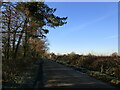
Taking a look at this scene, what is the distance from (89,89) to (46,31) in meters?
20.8

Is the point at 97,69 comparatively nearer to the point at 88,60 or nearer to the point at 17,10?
the point at 88,60

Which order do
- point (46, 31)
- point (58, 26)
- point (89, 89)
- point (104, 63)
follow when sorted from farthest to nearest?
point (46, 31)
point (58, 26)
point (104, 63)
point (89, 89)

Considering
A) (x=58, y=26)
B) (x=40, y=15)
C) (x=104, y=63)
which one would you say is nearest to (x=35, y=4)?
(x=40, y=15)

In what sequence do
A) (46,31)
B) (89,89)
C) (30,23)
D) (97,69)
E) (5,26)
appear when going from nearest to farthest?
(89,89) < (97,69) < (5,26) < (30,23) < (46,31)

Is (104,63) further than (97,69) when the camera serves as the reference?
No

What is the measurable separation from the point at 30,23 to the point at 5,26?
12.5ft

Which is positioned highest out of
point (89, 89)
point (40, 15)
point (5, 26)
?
point (40, 15)

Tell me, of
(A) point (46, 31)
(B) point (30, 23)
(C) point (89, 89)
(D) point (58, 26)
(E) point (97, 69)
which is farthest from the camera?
(A) point (46, 31)

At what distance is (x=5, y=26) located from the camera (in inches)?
752

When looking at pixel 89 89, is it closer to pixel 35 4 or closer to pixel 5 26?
pixel 35 4

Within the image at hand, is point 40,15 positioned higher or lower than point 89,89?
higher

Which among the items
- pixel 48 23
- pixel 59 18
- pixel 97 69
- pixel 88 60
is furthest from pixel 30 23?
pixel 97 69

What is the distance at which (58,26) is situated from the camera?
23.5 meters

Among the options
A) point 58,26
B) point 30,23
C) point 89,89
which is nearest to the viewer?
point 89,89
